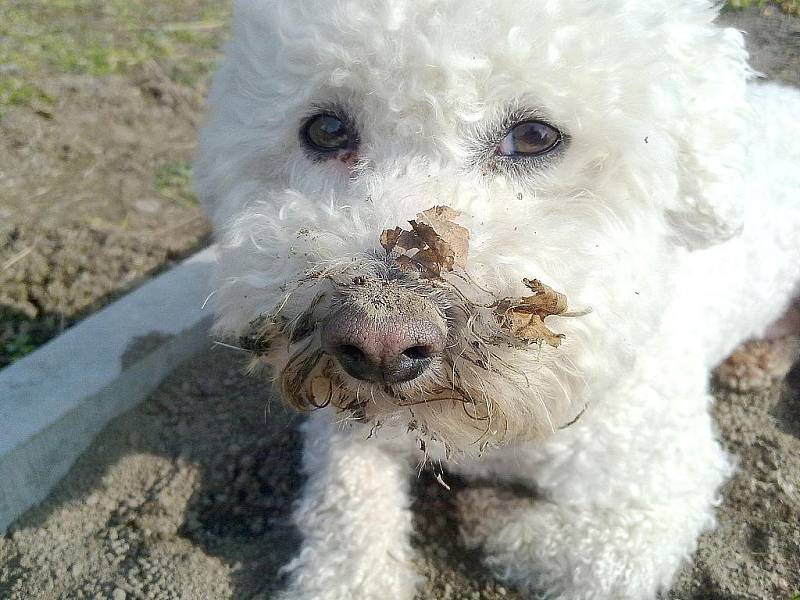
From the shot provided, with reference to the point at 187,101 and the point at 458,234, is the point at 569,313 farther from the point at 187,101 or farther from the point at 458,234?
the point at 187,101

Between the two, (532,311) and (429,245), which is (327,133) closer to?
(429,245)

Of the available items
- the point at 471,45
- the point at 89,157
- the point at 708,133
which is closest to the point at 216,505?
the point at 471,45

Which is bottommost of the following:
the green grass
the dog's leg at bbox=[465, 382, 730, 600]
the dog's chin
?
the green grass

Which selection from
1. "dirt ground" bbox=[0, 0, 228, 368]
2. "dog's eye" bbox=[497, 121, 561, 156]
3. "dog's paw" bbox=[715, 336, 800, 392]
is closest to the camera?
"dog's eye" bbox=[497, 121, 561, 156]

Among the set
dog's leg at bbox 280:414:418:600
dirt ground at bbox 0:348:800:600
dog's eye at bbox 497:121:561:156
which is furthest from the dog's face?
dirt ground at bbox 0:348:800:600

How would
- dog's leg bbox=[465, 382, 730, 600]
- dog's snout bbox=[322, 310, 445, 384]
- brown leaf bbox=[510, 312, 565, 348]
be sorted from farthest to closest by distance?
dog's leg bbox=[465, 382, 730, 600]
brown leaf bbox=[510, 312, 565, 348]
dog's snout bbox=[322, 310, 445, 384]

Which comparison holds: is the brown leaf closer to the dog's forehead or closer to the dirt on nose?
the dirt on nose

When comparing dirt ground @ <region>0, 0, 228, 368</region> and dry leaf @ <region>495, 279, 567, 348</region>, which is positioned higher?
dry leaf @ <region>495, 279, 567, 348</region>
